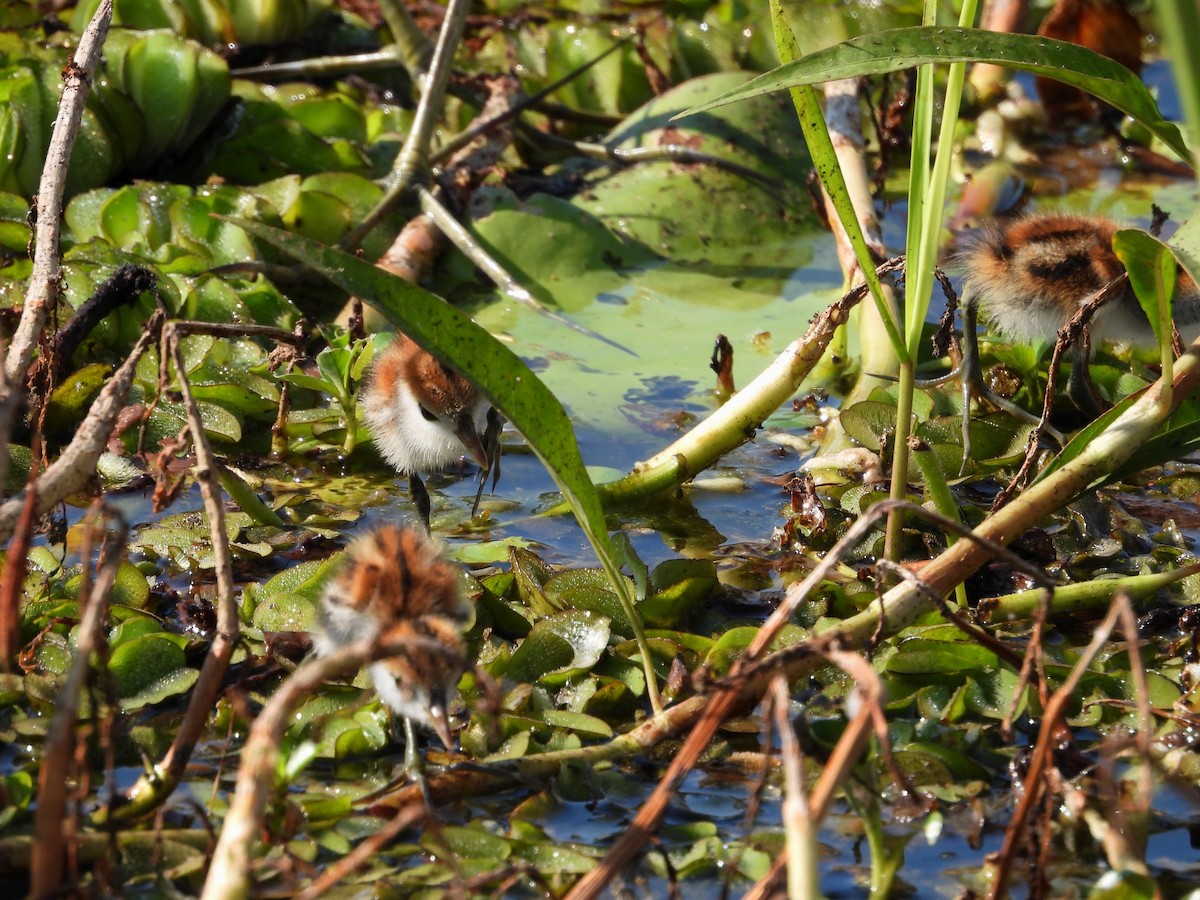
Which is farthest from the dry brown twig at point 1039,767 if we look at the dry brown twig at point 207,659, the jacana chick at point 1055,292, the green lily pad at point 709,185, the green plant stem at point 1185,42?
the green lily pad at point 709,185

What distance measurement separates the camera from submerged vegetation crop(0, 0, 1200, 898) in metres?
2.07

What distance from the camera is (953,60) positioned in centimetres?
223

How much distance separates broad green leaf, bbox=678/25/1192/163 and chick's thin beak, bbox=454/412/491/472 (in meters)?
1.26

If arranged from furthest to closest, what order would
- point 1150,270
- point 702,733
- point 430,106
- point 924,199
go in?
point 430,106, point 1150,270, point 924,199, point 702,733

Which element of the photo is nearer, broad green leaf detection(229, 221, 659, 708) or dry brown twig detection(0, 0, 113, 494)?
broad green leaf detection(229, 221, 659, 708)

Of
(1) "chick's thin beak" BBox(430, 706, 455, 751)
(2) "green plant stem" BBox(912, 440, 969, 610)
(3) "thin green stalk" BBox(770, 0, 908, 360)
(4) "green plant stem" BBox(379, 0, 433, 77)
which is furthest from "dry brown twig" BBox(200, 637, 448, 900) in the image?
(4) "green plant stem" BBox(379, 0, 433, 77)

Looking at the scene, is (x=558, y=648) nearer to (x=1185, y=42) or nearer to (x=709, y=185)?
(x=1185, y=42)

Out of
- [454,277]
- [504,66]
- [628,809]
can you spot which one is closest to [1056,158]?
[504,66]

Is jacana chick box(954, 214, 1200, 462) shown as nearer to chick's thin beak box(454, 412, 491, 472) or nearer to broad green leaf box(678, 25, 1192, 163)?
broad green leaf box(678, 25, 1192, 163)

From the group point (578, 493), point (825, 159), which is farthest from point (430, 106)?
point (578, 493)

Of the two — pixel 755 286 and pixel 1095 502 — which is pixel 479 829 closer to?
pixel 1095 502

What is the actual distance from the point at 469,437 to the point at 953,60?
1.58 metres

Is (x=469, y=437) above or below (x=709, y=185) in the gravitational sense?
below

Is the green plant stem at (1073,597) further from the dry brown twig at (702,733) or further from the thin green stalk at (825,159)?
the dry brown twig at (702,733)
